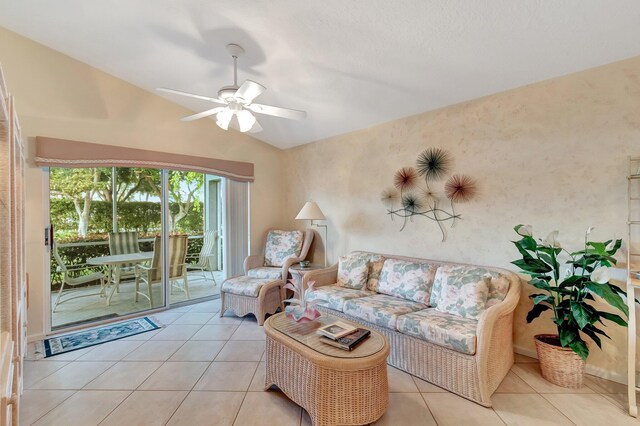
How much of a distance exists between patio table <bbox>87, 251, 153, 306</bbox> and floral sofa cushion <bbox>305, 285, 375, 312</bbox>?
2.25m

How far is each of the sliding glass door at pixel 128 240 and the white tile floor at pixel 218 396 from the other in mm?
1084

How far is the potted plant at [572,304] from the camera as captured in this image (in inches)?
79.2

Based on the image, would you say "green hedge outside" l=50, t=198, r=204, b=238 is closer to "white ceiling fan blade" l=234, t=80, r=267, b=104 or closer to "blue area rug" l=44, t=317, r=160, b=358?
"blue area rug" l=44, t=317, r=160, b=358

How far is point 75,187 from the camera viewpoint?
3.44m

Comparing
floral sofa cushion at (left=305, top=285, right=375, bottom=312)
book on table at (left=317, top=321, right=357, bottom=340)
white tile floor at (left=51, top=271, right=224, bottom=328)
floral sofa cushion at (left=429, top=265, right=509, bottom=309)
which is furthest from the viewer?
white tile floor at (left=51, top=271, right=224, bottom=328)

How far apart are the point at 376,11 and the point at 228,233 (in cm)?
355

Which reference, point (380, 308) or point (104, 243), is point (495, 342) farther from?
point (104, 243)

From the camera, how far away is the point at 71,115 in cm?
327

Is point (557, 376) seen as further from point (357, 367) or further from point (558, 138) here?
point (558, 138)

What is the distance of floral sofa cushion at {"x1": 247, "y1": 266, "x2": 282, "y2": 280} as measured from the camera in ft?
12.6

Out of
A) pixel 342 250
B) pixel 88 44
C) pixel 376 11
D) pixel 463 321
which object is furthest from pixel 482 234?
pixel 88 44

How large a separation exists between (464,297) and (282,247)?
260cm

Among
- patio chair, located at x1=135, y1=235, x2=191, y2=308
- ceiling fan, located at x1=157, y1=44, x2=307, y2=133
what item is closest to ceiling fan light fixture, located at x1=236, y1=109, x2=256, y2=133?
ceiling fan, located at x1=157, y1=44, x2=307, y2=133

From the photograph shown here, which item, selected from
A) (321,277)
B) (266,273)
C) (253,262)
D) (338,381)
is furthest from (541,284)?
(253,262)
